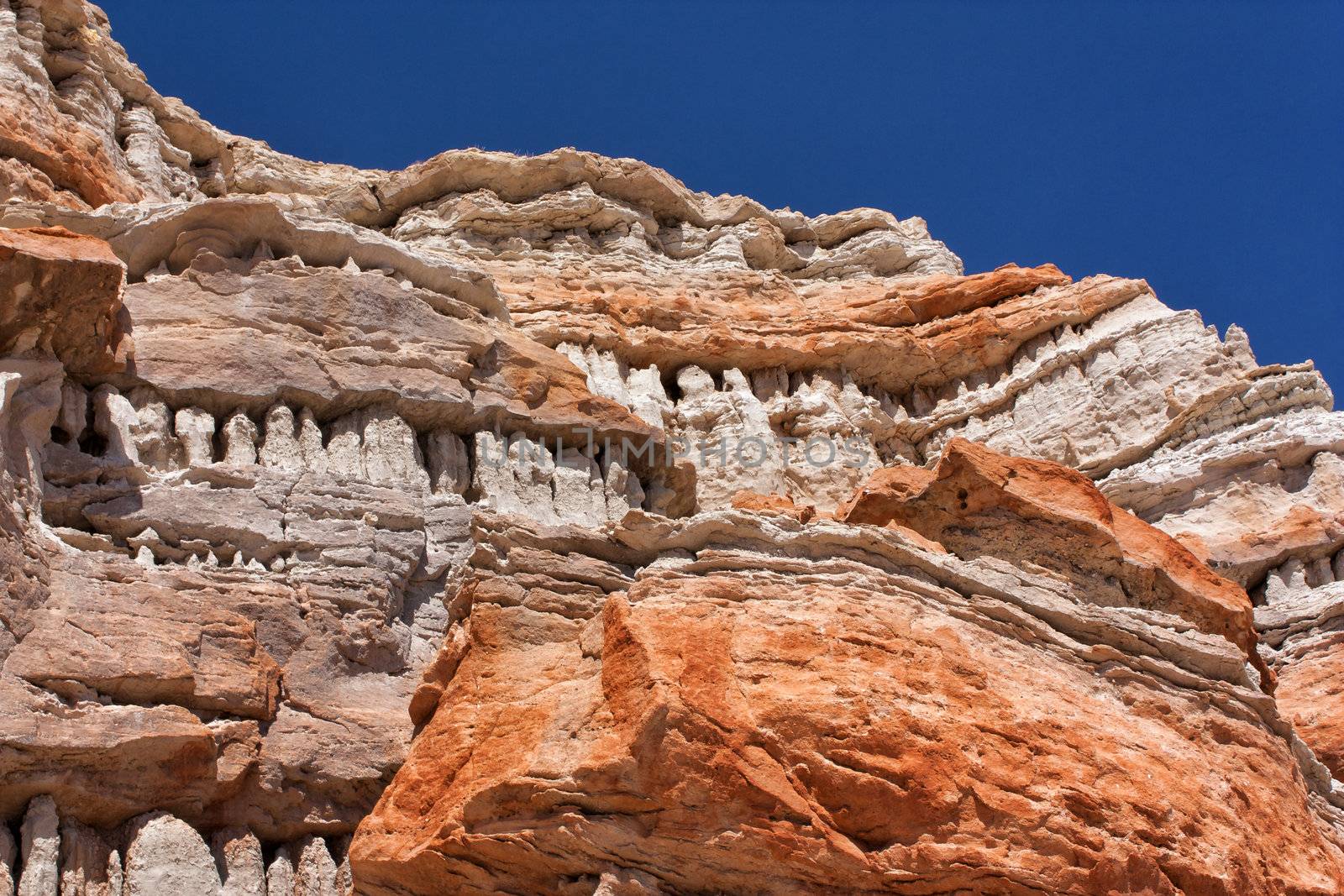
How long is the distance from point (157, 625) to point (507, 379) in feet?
19.2

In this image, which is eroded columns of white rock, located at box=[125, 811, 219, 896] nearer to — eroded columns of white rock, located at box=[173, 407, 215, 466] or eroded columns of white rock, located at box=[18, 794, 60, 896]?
eroded columns of white rock, located at box=[18, 794, 60, 896]

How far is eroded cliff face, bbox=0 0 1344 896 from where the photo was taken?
24.5 ft

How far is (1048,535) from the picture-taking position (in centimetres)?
1133

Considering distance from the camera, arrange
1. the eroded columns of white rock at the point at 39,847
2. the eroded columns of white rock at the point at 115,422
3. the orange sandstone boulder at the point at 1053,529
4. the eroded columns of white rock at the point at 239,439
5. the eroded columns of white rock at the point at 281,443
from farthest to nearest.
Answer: the eroded columns of white rock at the point at 281,443 < the eroded columns of white rock at the point at 239,439 < the eroded columns of white rock at the point at 115,422 < the orange sandstone boulder at the point at 1053,529 < the eroded columns of white rock at the point at 39,847

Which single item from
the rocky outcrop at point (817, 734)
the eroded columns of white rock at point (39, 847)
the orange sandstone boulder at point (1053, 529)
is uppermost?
the orange sandstone boulder at point (1053, 529)

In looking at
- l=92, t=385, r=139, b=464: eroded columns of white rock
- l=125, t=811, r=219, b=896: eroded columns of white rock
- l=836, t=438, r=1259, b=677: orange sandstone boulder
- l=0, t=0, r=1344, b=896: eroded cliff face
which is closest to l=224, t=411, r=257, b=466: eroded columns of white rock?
l=0, t=0, r=1344, b=896: eroded cliff face

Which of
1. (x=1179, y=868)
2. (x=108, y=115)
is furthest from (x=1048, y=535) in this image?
(x=108, y=115)

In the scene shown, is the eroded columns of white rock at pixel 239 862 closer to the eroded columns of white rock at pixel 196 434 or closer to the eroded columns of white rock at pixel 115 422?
the eroded columns of white rock at pixel 115 422

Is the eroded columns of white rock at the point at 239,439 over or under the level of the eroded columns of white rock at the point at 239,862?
over

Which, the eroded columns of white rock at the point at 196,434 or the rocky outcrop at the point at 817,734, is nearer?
the rocky outcrop at the point at 817,734

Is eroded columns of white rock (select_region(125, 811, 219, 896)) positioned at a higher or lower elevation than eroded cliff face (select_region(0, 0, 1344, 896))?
lower

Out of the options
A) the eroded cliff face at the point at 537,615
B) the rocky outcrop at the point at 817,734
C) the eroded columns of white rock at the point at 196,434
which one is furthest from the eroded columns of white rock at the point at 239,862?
the eroded columns of white rock at the point at 196,434

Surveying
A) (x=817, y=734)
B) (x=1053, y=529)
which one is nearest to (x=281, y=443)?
(x=1053, y=529)

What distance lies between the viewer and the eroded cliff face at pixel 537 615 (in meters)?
7.47
